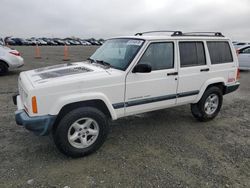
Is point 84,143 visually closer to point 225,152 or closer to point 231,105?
point 225,152

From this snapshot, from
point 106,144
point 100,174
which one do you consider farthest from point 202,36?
point 100,174

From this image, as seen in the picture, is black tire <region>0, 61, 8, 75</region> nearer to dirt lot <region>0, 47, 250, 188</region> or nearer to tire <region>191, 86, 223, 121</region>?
dirt lot <region>0, 47, 250, 188</region>

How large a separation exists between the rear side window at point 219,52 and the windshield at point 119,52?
1795 millimetres

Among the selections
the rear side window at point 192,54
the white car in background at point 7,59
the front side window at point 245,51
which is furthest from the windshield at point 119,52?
the front side window at point 245,51

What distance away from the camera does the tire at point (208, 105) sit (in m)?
5.02

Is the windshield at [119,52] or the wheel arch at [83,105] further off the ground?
the windshield at [119,52]

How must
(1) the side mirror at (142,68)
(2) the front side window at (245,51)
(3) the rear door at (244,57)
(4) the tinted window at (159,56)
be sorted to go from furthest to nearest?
(2) the front side window at (245,51) → (3) the rear door at (244,57) → (4) the tinted window at (159,56) → (1) the side mirror at (142,68)

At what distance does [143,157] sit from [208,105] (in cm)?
231

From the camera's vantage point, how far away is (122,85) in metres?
3.76

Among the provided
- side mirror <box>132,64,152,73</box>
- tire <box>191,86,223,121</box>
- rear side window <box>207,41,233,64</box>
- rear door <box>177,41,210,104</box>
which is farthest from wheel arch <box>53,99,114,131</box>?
rear side window <box>207,41,233,64</box>

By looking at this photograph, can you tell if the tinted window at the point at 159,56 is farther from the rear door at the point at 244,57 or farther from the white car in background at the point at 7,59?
the rear door at the point at 244,57

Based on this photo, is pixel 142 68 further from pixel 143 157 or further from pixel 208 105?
pixel 208 105

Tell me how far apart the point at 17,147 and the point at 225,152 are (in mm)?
3496

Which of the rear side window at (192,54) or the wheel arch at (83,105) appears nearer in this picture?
the wheel arch at (83,105)
